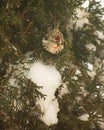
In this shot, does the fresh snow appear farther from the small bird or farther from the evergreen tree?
the small bird

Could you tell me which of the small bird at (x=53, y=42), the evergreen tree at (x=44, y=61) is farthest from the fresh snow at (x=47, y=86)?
the small bird at (x=53, y=42)

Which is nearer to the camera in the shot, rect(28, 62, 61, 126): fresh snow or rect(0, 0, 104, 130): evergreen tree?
rect(0, 0, 104, 130): evergreen tree

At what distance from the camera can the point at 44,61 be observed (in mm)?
3582

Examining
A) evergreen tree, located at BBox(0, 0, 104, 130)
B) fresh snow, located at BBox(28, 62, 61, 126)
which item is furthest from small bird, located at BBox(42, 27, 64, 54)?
fresh snow, located at BBox(28, 62, 61, 126)

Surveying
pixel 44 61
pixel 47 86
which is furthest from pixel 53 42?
pixel 47 86

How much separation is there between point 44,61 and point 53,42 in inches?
10.1

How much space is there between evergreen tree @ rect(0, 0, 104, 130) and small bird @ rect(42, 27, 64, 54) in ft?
0.30

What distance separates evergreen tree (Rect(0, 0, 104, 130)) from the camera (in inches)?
129

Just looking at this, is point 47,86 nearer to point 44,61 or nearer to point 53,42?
point 44,61

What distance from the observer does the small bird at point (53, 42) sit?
345 cm

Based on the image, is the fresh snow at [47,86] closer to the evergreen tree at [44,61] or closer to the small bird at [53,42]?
the evergreen tree at [44,61]

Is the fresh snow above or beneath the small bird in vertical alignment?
beneath

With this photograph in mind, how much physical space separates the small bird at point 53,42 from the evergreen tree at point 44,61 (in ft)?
0.30

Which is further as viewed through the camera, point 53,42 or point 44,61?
point 44,61
